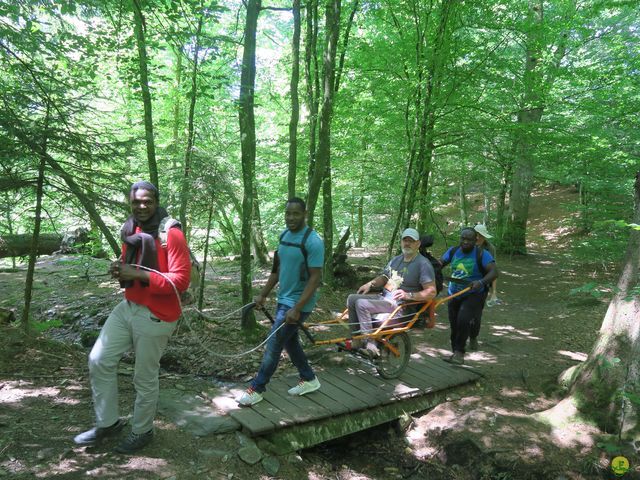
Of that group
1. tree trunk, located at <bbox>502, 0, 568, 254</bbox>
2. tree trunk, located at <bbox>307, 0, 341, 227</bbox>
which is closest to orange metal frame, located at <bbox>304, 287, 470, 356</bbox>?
tree trunk, located at <bbox>307, 0, 341, 227</bbox>

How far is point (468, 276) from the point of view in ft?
19.9

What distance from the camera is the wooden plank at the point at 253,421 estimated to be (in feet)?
13.1

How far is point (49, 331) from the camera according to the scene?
24.6ft

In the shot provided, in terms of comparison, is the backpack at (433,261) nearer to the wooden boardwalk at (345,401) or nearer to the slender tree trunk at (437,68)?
the wooden boardwalk at (345,401)

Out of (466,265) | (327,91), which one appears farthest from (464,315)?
(327,91)

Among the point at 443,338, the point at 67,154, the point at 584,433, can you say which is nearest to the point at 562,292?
the point at 443,338

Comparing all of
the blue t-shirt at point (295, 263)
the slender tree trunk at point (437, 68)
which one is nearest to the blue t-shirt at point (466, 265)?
the blue t-shirt at point (295, 263)

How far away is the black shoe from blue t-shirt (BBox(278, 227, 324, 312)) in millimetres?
1720

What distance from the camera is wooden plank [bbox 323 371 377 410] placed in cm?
490

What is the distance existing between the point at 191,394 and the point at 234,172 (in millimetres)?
4127

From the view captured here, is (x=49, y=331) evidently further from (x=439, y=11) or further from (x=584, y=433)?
(x=439, y=11)

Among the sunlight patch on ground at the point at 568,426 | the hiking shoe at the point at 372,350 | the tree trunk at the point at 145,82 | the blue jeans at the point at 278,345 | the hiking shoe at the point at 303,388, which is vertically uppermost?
the tree trunk at the point at 145,82

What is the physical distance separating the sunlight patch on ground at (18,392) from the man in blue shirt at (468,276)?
5216 mm

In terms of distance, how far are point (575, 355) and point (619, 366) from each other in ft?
9.45
